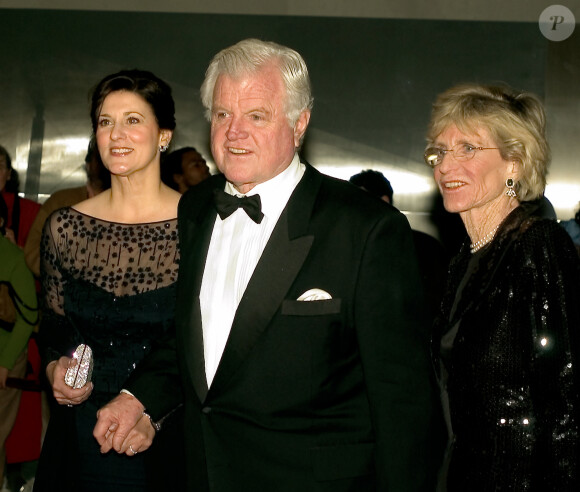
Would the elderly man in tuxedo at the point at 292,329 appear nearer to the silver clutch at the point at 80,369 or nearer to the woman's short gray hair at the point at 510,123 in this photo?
the silver clutch at the point at 80,369

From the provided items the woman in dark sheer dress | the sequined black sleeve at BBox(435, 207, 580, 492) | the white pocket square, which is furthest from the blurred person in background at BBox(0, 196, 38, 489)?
the sequined black sleeve at BBox(435, 207, 580, 492)

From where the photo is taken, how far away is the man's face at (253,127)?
2762mm

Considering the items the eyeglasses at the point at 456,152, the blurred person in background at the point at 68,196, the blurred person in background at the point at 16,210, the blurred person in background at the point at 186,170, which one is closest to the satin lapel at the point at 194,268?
the eyeglasses at the point at 456,152

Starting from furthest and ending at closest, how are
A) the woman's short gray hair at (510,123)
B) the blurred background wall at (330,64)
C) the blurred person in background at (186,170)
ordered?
the blurred background wall at (330,64)
the blurred person in background at (186,170)
the woman's short gray hair at (510,123)

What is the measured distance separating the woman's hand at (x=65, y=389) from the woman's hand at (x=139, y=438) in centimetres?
24

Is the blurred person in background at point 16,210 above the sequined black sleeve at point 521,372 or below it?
above

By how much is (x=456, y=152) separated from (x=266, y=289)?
0.84 meters

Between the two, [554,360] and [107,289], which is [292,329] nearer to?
[554,360]

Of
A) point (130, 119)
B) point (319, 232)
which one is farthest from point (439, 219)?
point (319, 232)

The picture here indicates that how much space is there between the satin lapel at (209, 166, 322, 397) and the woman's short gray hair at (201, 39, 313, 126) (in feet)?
1.19

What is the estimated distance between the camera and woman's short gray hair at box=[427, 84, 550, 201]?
2969 mm

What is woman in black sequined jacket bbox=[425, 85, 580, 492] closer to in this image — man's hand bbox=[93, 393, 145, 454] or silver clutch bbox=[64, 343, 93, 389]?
man's hand bbox=[93, 393, 145, 454]

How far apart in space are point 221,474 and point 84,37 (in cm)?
592

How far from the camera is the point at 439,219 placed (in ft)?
25.6
